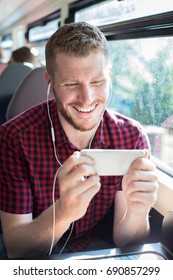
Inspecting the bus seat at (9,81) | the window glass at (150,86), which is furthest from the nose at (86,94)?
the bus seat at (9,81)

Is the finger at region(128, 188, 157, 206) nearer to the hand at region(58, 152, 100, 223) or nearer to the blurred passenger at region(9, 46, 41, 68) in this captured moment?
the hand at region(58, 152, 100, 223)

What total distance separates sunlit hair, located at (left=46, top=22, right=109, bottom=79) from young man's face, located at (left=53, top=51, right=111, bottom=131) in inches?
0.5

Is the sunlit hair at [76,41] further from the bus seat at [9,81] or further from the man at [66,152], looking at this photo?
the bus seat at [9,81]

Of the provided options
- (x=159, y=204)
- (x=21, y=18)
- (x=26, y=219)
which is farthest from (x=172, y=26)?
(x=21, y=18)

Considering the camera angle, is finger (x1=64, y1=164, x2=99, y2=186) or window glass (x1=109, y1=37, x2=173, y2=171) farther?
window glass (x1=109, y1=37, x2=173, y2=171)

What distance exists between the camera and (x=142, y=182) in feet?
2.27

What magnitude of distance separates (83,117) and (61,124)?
95 mm

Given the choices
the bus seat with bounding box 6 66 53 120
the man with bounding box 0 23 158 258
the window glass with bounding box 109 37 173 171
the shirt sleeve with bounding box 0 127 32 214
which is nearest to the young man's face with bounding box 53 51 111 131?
the man with bounding box 0 23 158 258

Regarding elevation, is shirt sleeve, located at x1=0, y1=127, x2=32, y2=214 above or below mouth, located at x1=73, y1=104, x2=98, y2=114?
below

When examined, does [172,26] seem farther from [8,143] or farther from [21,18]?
[21,18]

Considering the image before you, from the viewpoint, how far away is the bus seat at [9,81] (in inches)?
69.6

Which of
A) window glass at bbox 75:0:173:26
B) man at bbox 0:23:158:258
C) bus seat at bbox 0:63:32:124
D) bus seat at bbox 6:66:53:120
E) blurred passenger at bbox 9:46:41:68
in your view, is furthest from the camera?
blurred passenger at bbox 9:46:41:68

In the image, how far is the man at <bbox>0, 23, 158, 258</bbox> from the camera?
79 centimetres

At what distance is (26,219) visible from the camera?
0.87m
